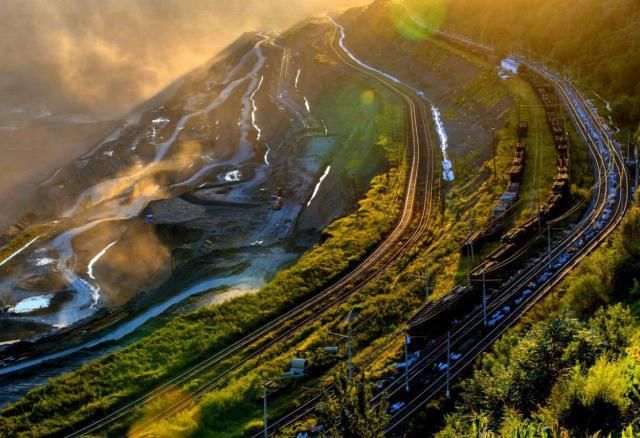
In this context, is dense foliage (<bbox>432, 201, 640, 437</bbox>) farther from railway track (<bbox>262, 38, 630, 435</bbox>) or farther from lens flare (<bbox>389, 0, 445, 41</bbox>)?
lens flare (<bbox>389, 0, 445, 41</bbox>)

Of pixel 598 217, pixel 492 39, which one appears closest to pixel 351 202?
pixel 598 217

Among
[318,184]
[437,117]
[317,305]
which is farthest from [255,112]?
[317,305]

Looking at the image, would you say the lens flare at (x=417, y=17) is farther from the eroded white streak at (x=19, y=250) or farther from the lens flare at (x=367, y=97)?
the eroded white streak at (x=19, y=250)

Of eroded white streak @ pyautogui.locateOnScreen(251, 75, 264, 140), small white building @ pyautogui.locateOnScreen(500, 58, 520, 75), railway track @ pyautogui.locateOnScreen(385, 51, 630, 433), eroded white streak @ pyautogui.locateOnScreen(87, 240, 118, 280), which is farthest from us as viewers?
eroded white streak @ pyautogui.locateOnScreen(251, 75, 264, 140)

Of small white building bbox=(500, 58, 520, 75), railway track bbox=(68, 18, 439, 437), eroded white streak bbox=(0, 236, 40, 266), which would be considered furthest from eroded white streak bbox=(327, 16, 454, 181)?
eroded white streak bbox=(0, 236, 40, 266)

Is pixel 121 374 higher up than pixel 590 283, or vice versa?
pixel 590 283

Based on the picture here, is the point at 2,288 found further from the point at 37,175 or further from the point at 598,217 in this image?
the point at 598,217
